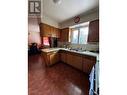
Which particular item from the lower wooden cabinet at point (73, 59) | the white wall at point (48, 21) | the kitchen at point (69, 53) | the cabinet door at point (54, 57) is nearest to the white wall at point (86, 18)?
the kitchen at point (69, 53)

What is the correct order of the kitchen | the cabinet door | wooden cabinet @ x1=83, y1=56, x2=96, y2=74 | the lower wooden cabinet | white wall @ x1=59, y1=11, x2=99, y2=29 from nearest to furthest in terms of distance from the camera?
the kitchen → wooden cabinet @ x1=83, y1=56, x2=96, y2=74 → the lower wooden cabinet → white wall @ x1=59, y1=11, x2=99, y2=29 → the cabinet door

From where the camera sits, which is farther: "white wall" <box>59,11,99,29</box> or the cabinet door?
the cabinet door

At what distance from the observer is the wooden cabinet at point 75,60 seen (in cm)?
344

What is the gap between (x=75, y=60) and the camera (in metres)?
3.67

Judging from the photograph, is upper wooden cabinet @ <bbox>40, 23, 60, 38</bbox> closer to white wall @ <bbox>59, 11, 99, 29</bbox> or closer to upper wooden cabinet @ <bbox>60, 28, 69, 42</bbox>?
upper wooden cabinet @ <bbox>60, 28, 69, 42</bbox>

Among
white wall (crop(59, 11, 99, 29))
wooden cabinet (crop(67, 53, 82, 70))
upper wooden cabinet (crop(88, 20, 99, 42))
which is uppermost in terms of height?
white wall (crop(59, 11, 99, 29))

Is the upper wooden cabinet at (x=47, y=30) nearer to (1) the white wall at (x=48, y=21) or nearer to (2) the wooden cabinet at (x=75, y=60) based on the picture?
(1) the white wall at (x=48, y=21)

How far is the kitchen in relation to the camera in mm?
2182

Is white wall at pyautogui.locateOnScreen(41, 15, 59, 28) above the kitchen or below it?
above

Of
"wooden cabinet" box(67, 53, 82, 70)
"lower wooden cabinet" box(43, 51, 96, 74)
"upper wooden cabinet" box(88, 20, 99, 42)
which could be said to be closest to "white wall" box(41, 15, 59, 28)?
"lower wooden cabinet" box(43, 51, 96, 74)

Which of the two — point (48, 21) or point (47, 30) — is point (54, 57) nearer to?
point (47, 30)

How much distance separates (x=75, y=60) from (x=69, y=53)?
497mm
